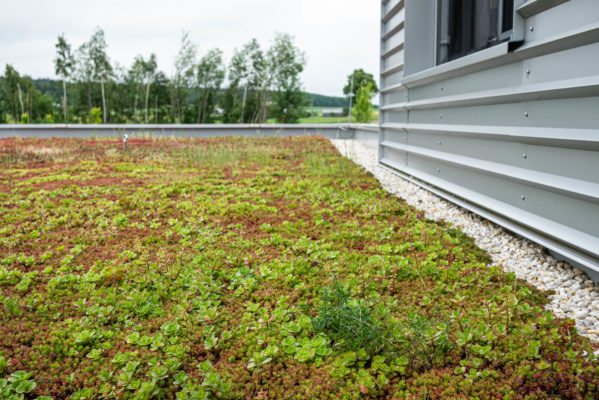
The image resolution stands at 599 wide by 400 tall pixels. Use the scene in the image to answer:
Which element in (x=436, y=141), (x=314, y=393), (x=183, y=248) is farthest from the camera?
(x=436, y=141)

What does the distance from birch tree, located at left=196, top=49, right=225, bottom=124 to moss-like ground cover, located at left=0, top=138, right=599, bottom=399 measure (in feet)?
100

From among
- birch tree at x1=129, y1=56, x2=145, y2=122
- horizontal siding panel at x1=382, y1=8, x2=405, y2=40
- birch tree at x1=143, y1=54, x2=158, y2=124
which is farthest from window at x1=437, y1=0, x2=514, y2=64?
birch tree at x1=143, y1=54, x2=158, y2=124

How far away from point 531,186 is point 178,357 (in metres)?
3.06

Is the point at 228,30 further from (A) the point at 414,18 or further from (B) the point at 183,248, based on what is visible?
(B) the point at 183,248

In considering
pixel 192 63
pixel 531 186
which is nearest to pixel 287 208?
pixel 531 186

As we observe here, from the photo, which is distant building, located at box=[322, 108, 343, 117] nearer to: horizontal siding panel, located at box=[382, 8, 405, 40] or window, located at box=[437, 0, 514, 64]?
horizontal siding panel, located at box=[382, 8, 405, 40]

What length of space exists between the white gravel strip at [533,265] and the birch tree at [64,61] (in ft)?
114

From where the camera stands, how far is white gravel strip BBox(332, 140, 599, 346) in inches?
98.6

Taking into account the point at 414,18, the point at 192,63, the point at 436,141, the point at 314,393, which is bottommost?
the point at 314,393

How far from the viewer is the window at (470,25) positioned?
14.9ft

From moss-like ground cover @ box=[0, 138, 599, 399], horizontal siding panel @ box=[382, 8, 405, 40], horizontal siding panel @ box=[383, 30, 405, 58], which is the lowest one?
moss-like ground cover @ box=[0, 138, 599, 399]

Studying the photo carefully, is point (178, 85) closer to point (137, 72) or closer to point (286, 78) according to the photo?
point (137, 72)

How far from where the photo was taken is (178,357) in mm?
2139

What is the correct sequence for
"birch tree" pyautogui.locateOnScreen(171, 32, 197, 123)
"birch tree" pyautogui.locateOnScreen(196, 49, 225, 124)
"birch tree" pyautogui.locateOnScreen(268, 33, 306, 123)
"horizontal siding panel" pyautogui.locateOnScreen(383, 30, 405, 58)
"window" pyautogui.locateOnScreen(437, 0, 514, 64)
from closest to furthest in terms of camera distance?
"window" pyautogui.locateOnScreen(437, 0, 514, 64) → "horizontal siding panel" pyautogui.locateOnScreen(383, 30, 405, 58) → "birch tree" pyautogui.locateOnScreen(171, 32, 197, 123) → "birch tree" pyautogui.locateOnScreen(196, 49, 225, 124) → "birch tree" pyautogui.locateOnScreen(268, 33, 306, 123)
